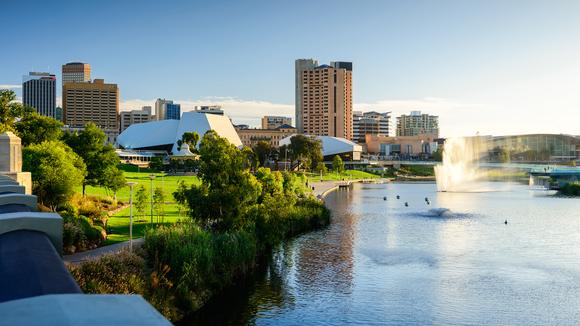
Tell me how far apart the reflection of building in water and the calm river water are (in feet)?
0.15

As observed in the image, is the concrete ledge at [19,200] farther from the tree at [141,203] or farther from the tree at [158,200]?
the tree at [141,203]

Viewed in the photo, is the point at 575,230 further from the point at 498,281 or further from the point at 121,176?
the point at 121,176

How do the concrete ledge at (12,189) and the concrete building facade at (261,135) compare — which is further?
the concrete building facade at (261,135)

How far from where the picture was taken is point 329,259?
29844mm

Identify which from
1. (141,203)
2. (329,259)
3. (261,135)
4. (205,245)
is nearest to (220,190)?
(205,245)

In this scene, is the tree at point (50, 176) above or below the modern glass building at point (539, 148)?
below

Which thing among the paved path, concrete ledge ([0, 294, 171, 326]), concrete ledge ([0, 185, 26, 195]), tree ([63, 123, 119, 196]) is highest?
tree ([63, 123, 119, 196])

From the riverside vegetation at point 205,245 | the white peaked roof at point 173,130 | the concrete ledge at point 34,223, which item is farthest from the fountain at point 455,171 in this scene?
the concrete ledge at point 34,223

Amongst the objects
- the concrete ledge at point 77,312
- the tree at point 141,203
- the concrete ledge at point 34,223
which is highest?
the concrete ledge at point 34,223

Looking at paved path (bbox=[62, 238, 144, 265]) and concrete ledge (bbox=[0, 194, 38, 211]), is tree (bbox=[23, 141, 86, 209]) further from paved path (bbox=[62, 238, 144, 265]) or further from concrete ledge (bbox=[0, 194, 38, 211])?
concrete ledge (bbox=[0, 194, 38, 211])

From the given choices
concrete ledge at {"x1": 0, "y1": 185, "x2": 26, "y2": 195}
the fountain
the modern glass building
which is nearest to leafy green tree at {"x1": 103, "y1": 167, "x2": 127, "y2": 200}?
concrete ledge at {"x1": 0, "y1": 185, "x2": 26, "y2": 195}

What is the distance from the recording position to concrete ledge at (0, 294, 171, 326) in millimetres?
3852

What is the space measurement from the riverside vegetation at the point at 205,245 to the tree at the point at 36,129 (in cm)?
1598

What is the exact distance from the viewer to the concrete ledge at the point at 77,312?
12.6ft
